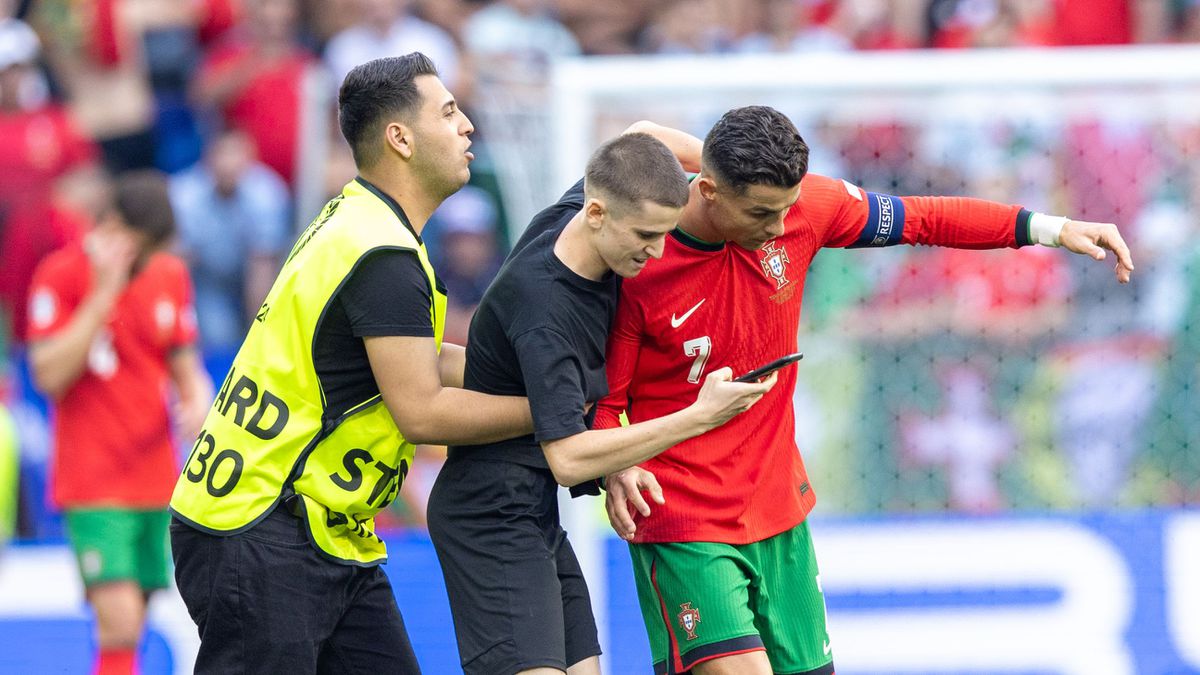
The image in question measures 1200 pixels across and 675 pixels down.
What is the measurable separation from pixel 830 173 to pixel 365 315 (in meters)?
3.51

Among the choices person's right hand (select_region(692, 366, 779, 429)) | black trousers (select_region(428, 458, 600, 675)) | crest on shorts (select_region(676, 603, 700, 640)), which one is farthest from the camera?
crest on shorts (select_region(676, 603, 700, 640))

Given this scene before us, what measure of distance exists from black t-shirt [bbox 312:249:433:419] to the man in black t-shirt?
0.27m

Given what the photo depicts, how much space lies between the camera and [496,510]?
4.02 m

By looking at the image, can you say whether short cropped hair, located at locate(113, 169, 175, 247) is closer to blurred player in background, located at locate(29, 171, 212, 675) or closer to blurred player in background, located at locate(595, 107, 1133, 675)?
blurred player in background, located at locate(29, 171, 212, 675)

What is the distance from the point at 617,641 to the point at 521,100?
3.48 metres

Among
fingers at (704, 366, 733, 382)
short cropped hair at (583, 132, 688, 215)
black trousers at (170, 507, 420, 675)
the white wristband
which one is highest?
short cropped hair at (583, 132, 688, 215)

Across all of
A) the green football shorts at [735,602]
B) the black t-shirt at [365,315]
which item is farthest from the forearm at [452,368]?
the green football shorts at [735,602]

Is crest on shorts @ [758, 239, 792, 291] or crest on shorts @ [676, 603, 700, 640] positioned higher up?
crest on shorts @ [758, 239, 792, 291]

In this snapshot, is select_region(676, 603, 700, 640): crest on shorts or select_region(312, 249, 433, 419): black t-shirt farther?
select_region(676, 603, 700, 640): crest on shorts

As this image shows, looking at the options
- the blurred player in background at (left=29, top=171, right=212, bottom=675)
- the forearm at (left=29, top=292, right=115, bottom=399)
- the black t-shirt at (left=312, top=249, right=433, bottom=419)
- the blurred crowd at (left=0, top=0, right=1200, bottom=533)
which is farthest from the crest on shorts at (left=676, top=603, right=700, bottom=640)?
the forearm at (left=29, top=292, right=115, bottom=399)

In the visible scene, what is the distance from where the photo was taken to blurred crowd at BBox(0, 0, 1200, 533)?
264 inches

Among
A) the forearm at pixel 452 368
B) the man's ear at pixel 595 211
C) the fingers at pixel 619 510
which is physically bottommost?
the fingers at pixel 619 510

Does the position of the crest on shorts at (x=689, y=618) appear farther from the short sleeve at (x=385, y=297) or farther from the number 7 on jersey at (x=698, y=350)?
the short sleeve at (x=385, y=297)

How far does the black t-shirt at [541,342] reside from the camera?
12.4 feet
